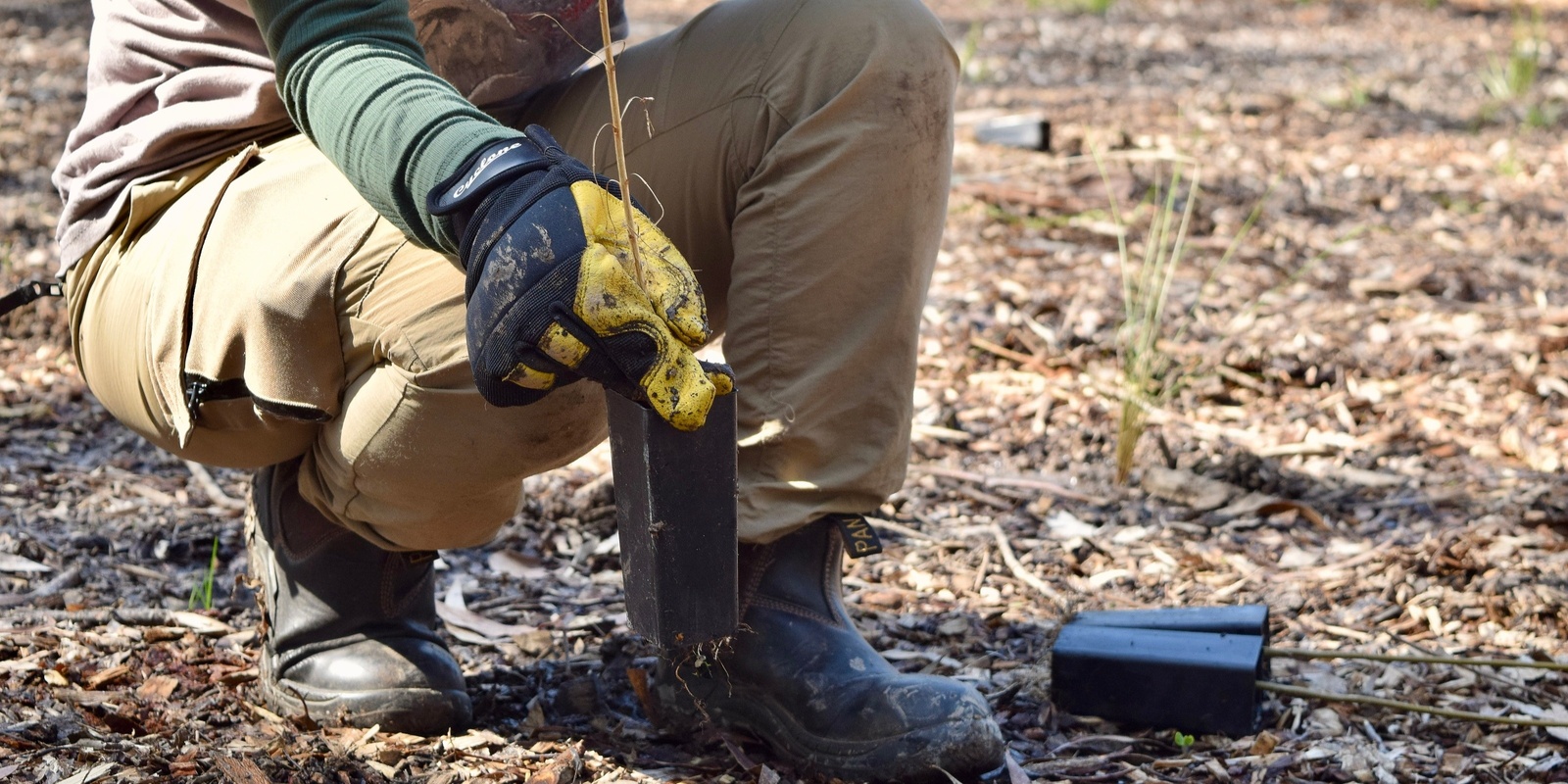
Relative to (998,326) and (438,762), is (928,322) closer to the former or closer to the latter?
(998,326)

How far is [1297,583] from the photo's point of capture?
89.4 inches

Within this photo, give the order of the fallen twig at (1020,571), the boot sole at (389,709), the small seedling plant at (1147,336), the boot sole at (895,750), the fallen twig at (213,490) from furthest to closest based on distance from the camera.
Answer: the small seedling plant at (1147,336)
the fallen twig at (213,490)
the fallen twig at (1020,571)
the boot sole at (389,709)
the boot sole at (895,750)

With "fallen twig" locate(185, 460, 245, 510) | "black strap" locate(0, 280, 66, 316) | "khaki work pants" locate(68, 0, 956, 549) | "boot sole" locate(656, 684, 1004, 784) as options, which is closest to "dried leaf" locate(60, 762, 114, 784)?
"khaki work pants" locate(68, 0, 956, 549)

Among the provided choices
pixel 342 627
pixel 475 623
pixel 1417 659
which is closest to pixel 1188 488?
pixel 1417 659

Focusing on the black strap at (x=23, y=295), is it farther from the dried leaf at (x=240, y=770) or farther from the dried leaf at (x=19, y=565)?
the dried leaf at (x=240, y=770)

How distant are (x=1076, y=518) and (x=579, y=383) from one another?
126 centimetres

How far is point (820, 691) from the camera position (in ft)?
5.45

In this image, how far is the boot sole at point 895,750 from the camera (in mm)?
1597

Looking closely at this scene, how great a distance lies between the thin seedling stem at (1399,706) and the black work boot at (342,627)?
1.01 meters

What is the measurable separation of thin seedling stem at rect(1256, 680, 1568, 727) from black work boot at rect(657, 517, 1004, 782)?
1.29ft

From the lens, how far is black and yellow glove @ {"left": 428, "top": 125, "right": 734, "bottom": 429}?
4.01 ft

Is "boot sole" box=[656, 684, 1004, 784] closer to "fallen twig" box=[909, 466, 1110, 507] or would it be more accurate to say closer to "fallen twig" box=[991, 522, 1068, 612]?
"fallen twig" box=[991, 522, 1068, 612]

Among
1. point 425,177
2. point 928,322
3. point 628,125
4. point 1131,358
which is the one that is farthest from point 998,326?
point 425,177

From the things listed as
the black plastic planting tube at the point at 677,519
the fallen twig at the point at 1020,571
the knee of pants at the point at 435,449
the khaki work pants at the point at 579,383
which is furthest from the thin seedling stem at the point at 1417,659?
the knee of pants at the point at 435,449
